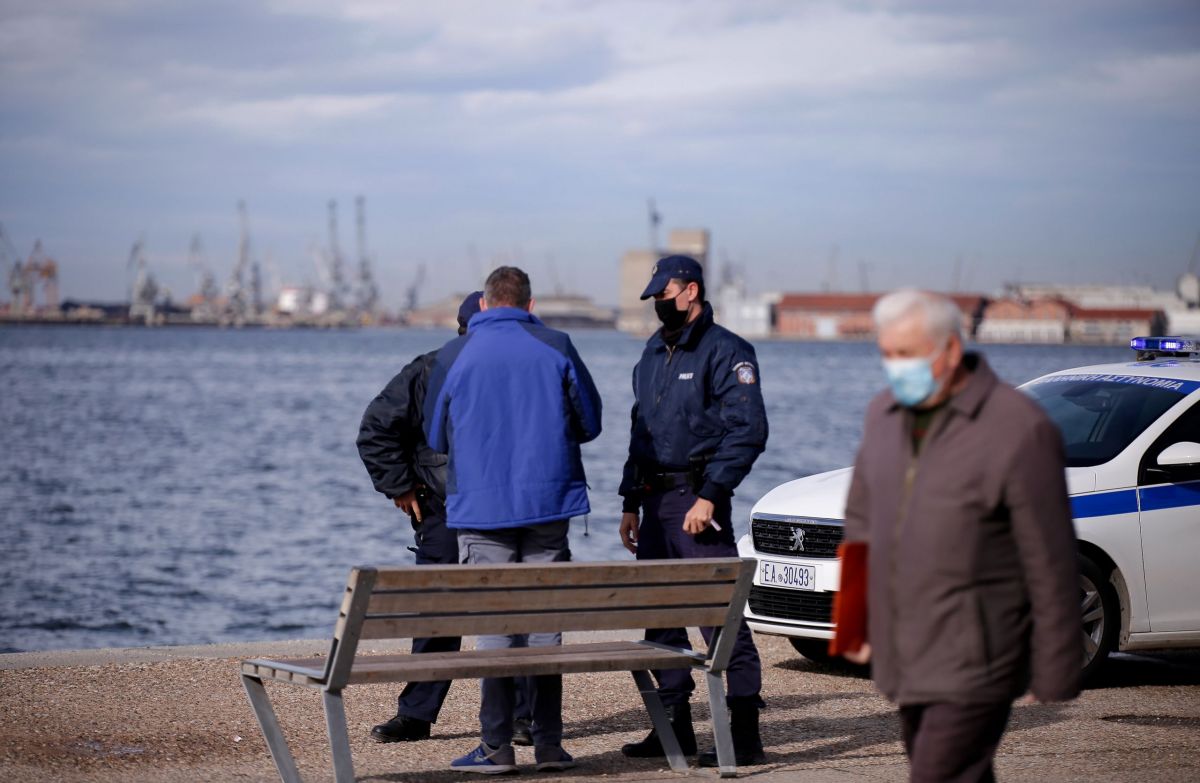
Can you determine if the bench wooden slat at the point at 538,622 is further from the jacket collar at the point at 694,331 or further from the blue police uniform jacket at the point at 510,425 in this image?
the jacket collar at the point at 694,331

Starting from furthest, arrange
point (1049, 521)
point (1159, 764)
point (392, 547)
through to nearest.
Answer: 1. point (392, 547)
2. point (1159, 764)
3. point (1049, 521)

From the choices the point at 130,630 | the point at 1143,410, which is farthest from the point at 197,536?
the point at 1143,410

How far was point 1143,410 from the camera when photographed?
7801 mm

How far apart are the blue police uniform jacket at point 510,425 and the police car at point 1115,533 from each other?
2.11m

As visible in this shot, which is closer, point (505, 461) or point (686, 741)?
point (505, 461)

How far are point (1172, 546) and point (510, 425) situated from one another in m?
3.64

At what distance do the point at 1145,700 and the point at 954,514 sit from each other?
4.37 meters

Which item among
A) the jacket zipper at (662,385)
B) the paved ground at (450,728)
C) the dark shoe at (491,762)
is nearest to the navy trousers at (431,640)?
the paved ground at (450,728)

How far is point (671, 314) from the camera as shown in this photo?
19.6 ft

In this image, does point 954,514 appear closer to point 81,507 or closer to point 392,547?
point 392,547

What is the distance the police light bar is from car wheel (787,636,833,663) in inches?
94.2

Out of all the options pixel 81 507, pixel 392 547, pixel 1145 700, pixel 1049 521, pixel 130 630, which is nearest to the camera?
pixel 1049 521

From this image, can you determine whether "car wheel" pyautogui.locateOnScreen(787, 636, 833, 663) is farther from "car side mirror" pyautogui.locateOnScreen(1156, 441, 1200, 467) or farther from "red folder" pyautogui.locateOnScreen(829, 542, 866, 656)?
"red folder" pyautogui.locateOnScreen(829, 542, 866, 656)

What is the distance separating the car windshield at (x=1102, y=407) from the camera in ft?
25.1
